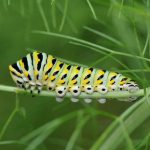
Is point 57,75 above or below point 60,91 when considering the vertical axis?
above

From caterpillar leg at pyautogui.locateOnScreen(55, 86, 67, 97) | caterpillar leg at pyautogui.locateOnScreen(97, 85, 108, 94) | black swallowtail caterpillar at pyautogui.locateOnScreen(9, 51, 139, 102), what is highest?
black swallowtail caterpillar at pyautogui.locateOnScreen(9, 51, 139, 102)

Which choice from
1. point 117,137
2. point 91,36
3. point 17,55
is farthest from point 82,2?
point 117,137

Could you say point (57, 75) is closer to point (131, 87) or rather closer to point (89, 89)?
point (89, 89)

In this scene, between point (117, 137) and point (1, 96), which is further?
point (1, 96)

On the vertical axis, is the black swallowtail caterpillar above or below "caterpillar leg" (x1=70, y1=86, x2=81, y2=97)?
A: above

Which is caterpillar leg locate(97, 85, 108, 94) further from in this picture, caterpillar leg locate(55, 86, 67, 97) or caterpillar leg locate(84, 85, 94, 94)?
caterpillar leg locate(55, 86, 67, 97)

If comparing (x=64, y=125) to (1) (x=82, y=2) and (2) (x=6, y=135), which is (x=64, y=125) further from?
(1) (x=82, y=2)

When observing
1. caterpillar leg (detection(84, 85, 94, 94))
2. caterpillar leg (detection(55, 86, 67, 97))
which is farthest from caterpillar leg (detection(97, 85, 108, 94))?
caterpillar leg (detection(55, 86, 67, 97))

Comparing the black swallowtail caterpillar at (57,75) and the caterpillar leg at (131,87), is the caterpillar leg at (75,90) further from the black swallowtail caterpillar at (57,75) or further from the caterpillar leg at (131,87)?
the caterpillar leg at (131,87)

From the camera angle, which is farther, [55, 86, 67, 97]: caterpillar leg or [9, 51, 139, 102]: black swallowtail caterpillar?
[9, 51, 139, 102]: black swallowtail caterpillar

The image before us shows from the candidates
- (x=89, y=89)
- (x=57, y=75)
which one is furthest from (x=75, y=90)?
(x=57, y=75)

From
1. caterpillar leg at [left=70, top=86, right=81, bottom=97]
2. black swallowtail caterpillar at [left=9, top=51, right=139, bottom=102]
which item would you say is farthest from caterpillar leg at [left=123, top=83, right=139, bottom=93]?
caterpillar leg at [left=70, top=86, right=81, bottom=97]
